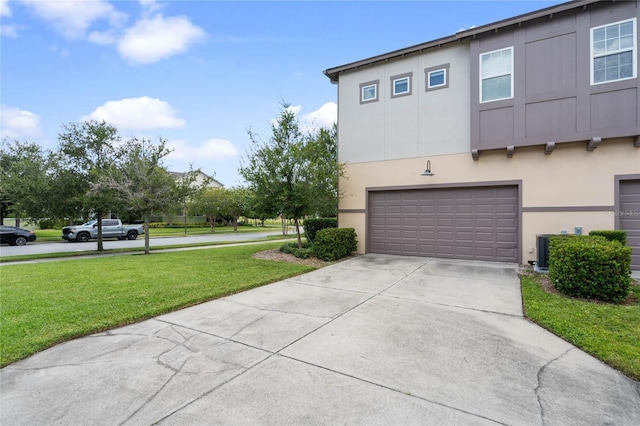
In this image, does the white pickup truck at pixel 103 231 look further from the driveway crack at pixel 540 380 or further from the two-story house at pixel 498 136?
the driveway crack at pixel 540 380

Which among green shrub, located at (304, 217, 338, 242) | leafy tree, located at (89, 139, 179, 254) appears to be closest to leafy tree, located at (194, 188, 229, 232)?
leafy tree, located at (89, 139, 179, 254)

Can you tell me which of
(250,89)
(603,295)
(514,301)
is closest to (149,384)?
(514,301)

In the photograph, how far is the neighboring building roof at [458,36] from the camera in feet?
25.6

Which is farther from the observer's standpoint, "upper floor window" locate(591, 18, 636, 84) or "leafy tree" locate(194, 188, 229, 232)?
"leafy tree" locate(194, 188, 229, 232)

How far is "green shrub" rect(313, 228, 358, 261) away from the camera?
9.60m

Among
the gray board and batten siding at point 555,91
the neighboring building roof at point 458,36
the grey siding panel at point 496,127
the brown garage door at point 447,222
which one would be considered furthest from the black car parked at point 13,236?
the grey siding panel at point 496,127

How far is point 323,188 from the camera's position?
10289 millimetres

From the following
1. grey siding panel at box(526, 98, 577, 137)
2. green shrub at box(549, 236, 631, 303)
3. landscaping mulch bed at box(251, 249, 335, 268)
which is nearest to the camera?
green shrub at box(549, 236, 631, 303)

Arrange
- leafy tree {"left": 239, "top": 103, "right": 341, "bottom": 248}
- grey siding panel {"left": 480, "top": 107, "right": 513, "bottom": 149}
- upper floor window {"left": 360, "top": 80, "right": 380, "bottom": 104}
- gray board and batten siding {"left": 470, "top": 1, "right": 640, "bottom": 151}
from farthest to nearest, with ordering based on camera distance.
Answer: upper floor window {"left": 360, "top": 80, "right": 380, "bottom": 104}, leafy tree {"left": 239, "top": 103, "right": 341, "bottom": 248}, grey siding panel {"left": 480, "top": 107, "right": 513, "bottom": 149}, gray board and batten siding {"left": 470, "top": 1, "right": 640, "bottom": 151}

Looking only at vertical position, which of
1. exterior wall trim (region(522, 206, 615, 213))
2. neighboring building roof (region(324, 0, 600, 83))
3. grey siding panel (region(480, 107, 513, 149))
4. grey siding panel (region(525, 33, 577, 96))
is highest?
neighboring building roof (region(324, 0, 600, 83))

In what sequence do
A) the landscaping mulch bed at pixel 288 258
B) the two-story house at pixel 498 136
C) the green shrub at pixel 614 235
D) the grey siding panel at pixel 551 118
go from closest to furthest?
the green shrub at pixel 614 235 < the two-story house at pixel 498 136 < the grey siding panel at pixel 551 118 < the landscaping mulch bed at pixel 288 258

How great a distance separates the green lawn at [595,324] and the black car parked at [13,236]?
81.4 ft

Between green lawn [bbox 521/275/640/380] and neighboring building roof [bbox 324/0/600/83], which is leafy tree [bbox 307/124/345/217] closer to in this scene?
neighboring building roof [bbox 324/0/600/83]

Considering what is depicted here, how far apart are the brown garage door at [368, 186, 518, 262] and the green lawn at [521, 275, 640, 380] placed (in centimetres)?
351
